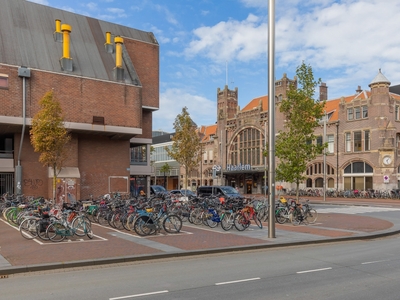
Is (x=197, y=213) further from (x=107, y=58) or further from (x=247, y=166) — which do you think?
(x=247, y=166)

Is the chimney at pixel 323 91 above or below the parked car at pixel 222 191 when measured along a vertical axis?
above

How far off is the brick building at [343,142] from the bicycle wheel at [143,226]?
72.2 ft

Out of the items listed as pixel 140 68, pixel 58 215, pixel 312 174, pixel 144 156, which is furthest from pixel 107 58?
pixel 312 174

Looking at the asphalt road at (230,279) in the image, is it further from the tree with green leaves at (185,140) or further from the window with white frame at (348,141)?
the window with white frame at (348,141)

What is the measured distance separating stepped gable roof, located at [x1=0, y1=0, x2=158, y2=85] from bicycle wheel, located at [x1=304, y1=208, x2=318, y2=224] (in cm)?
1596

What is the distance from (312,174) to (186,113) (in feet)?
77.8

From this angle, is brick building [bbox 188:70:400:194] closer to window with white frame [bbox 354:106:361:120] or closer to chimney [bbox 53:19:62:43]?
window with white frame [bbox 354:106:361:120]

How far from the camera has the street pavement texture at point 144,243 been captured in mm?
9789

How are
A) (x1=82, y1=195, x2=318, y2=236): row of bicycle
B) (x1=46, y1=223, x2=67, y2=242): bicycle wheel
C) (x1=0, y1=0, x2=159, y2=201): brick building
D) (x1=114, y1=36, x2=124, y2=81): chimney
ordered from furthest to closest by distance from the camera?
1. (x1=114, y1=36, x2=124, y2=81): chimney
2. (x1=0, y1=0, x2=159, y2=201): brick building
3. (x1=82, y1=195, x2=318, y2=236): row of bicycle
4. (x1=46, y1=223, x2=67, y2=242): bicycle wheel

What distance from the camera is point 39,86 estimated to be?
24.8 meters

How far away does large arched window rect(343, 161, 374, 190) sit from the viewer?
47688 mm

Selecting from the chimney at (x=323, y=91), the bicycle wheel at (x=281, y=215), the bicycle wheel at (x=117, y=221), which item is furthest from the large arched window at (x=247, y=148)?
the bicycle wheel at (x=117, y=221)

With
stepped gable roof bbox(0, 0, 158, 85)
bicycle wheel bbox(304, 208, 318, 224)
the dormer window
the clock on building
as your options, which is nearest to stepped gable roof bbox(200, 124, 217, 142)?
the clock on building

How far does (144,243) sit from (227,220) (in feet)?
14.4
